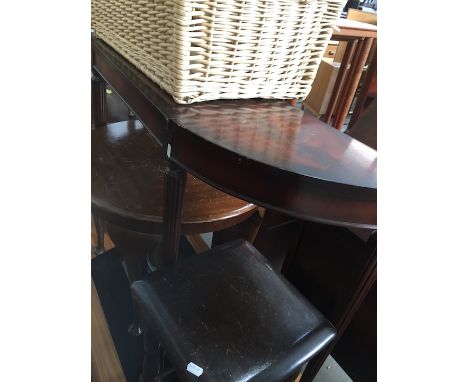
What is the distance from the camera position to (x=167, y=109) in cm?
53

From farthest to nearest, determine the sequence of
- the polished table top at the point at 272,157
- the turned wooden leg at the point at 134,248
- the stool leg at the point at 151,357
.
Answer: the turned wooden leg at the point at 134,248
the stool leg at the point at 151,357
the polished table top at the point at 272,157

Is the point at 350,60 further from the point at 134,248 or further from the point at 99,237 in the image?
the point at 99,237

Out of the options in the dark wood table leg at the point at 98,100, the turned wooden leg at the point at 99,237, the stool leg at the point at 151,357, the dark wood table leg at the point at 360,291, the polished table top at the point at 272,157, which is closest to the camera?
the polished table top at the point at 272,157

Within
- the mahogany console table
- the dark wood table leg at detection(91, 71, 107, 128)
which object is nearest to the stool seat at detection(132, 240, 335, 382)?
the mahogany console table

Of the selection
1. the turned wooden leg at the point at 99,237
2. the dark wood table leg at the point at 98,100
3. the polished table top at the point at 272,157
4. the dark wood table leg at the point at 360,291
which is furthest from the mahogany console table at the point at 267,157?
the turned wooden leg at the point at 99,237

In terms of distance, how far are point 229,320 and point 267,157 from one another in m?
0.36

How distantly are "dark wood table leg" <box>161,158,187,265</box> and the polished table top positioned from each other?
5cm

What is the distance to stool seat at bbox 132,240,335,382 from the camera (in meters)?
0.56

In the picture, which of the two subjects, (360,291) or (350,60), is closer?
(360,291)

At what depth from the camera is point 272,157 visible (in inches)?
17.1

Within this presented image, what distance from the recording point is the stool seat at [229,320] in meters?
0.56

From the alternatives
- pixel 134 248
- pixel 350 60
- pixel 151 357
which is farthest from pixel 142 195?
pixel 350 60

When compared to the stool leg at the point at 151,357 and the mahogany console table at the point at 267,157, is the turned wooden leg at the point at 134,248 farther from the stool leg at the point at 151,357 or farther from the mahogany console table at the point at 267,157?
the mahogany console table at the point at 267,157

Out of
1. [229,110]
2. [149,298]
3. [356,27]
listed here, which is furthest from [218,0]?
[356,27]
